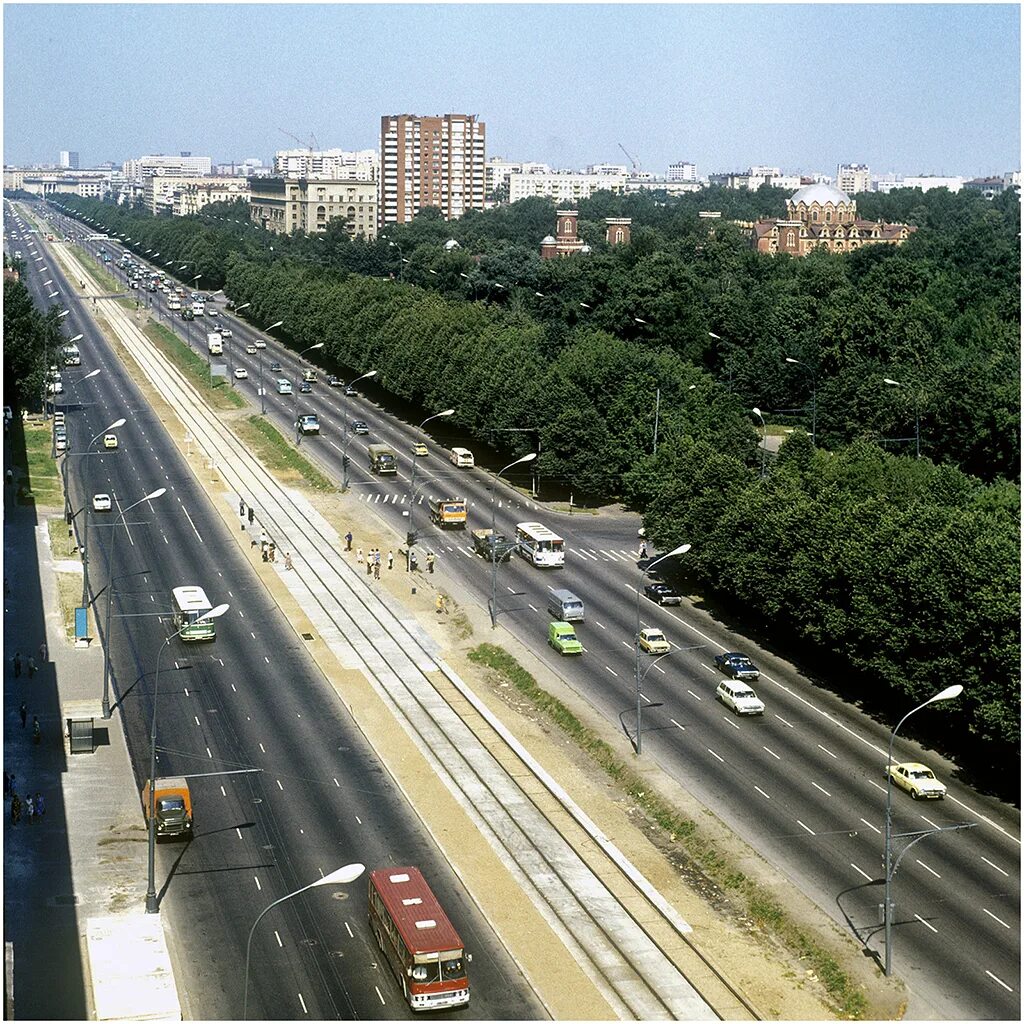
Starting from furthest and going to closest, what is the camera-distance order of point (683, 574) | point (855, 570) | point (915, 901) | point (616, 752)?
1. point (683, 574)
2. point (855, 570)
3. point (616, 752)
4. point (915, 901)

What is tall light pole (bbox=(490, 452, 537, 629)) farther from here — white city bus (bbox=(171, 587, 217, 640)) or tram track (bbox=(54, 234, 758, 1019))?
white city bus (bbox=(171, 587, 217, 640))

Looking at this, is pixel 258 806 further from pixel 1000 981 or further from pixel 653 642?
pixel 1000 981

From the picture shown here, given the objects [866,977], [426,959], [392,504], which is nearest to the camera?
[426,959]

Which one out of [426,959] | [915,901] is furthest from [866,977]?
[426,959]

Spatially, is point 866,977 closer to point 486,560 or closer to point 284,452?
point 486,560

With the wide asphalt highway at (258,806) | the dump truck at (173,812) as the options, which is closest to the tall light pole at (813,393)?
the wide asphalt highway at (258,806)
